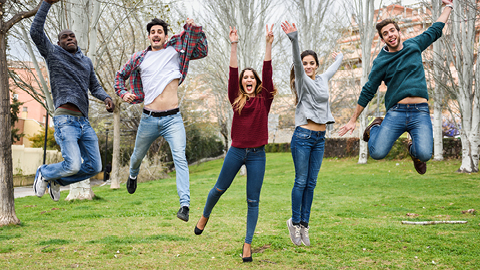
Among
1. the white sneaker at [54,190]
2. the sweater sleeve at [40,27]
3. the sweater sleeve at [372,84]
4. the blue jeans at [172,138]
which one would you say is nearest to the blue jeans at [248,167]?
the blue jeans at [172,138]

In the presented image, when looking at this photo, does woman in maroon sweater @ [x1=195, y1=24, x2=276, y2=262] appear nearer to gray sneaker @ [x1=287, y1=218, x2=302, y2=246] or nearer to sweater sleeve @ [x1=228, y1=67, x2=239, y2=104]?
sweater sleeve @ [x1=228, y1=67, x2=239, y2=104]

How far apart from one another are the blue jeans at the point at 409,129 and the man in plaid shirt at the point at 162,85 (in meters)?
2.43

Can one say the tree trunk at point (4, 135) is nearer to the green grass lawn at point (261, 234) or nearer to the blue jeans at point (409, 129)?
the green grass lawn at point (261, 234)

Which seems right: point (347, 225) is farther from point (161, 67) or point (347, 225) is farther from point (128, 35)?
point (128, 35)

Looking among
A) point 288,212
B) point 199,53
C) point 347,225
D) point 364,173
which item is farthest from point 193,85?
point 199,53

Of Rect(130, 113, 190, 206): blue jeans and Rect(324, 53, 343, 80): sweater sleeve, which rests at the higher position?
Rect(324, 53, 343, 80): sweater sleeve

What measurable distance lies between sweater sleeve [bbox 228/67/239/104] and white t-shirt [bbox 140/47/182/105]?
0.64 metres

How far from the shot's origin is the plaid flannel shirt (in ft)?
15.7

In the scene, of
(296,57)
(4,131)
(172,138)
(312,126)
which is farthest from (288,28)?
(4,131)

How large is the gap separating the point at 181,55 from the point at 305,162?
2.10 meters

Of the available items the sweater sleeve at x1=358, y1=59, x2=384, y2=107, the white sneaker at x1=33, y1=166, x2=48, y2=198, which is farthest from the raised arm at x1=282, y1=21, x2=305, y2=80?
the white sneaker at x1=33, y1=166, x2=48, y2=198

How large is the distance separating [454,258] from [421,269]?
766mm

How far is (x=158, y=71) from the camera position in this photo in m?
4.75

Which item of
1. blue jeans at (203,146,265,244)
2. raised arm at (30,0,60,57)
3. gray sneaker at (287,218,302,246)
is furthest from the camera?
gray sneaker at (287,218,302,246)
